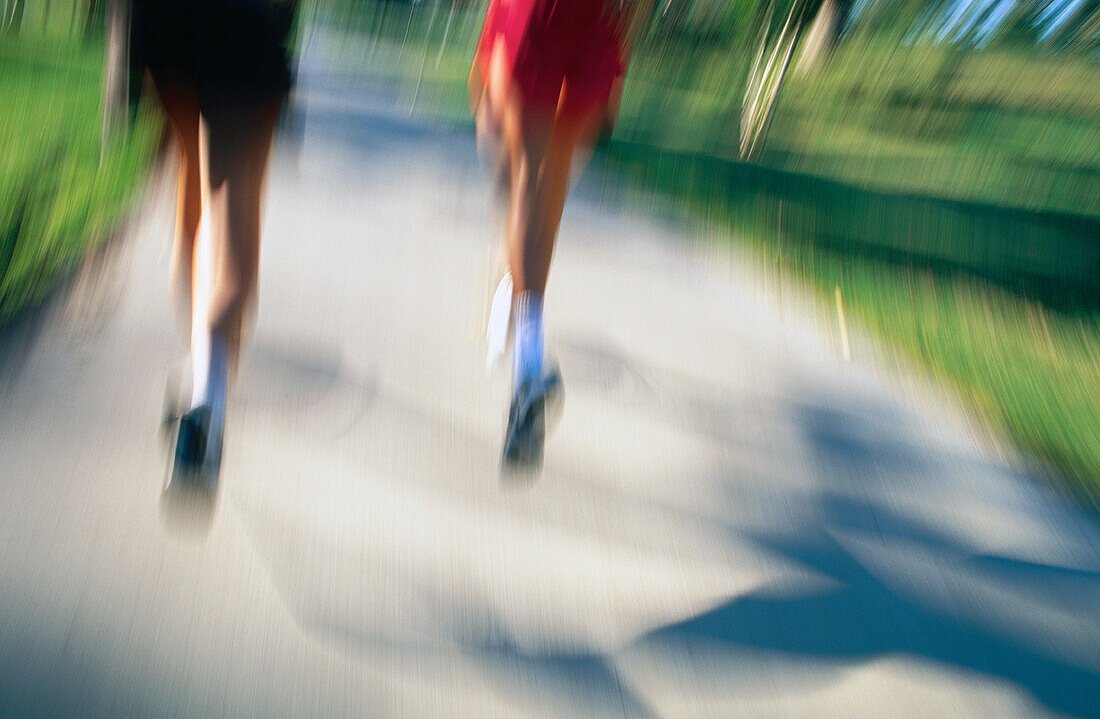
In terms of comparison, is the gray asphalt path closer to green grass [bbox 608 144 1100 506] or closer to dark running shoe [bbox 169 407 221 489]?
dark running shoe [bbox 169 407 221 489]

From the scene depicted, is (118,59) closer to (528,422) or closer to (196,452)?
(196,452)

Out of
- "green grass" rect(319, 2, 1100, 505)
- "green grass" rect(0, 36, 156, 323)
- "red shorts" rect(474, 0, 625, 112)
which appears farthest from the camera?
"green grass" rect(319, 2, 1100, 505)

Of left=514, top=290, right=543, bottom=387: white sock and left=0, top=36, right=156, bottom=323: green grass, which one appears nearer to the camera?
left=514, top=290, right=543, bottom=387: white sock

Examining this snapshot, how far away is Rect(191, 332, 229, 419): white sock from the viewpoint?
1823 millimetres

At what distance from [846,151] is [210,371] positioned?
6441mm

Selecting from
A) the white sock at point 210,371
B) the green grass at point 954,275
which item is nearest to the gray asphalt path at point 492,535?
the white sock at point 210,371

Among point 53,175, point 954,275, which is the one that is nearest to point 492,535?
point 53,175

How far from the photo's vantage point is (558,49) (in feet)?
6.71

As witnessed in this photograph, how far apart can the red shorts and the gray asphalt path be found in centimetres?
60

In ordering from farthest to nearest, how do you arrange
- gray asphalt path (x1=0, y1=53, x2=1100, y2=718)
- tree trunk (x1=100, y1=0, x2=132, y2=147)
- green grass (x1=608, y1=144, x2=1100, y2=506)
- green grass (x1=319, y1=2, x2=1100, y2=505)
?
green grass (x1=319, y1=2, x2=1100, y2=505), green grass (x1=608, y1=144, x2=1100, y2=506), tree trunk (x1=100, y1=0, x2=132, y2=147), gray asphalt path (x1=0, y1=53, x2=1100, y2=718)

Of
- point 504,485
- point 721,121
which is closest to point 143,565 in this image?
point 504,485

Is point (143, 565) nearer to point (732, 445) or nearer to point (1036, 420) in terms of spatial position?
point (732, 445)

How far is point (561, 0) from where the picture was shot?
199 centimetres

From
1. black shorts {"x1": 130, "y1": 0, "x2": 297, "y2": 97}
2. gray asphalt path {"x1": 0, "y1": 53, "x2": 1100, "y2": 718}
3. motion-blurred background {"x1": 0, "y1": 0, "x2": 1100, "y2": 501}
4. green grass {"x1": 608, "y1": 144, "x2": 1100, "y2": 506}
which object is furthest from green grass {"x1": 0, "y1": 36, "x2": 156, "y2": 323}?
green grass {"x1": 608, "y1": 144, "x2": 1100, "y2": 506}
